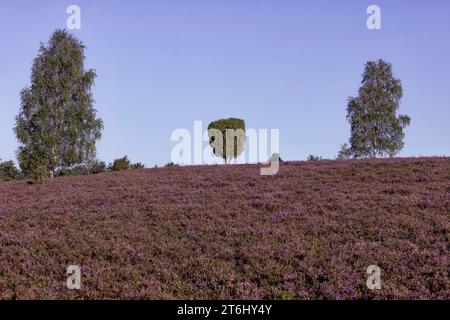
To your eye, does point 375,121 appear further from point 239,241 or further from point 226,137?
point 239,241

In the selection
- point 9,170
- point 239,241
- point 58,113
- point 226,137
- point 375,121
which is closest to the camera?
point 239,241

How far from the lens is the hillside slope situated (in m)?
9.91

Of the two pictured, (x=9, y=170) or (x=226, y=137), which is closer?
(x=226, y=137)

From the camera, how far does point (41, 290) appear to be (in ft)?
33.0

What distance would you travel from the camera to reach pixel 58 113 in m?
42.9

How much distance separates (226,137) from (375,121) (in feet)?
70.1

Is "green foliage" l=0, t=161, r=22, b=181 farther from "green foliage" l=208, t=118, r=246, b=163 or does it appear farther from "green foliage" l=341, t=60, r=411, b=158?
"green foliage" l=341, t=60, r=411, b=158

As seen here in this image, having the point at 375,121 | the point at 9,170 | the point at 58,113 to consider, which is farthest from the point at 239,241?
the point at 9,170

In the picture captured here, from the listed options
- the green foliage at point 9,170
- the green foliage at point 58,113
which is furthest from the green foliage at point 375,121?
the green foliage at point 9,170

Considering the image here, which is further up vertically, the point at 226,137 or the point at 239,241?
the point at 226,137

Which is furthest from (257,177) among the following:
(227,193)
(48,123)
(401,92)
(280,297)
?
(401,92)

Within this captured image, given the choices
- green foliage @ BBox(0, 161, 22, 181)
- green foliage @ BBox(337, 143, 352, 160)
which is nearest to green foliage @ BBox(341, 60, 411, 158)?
green foliage @ BBox(337, 143, 352, 160)

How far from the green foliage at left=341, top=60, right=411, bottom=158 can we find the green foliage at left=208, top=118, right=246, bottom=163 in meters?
16.8

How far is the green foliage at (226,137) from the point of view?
165 feet
